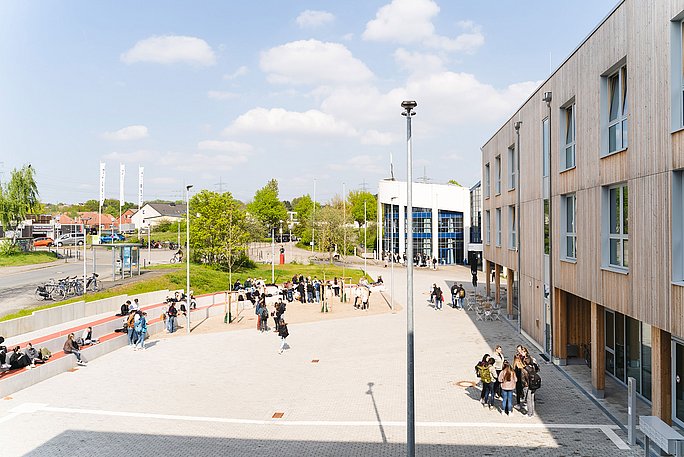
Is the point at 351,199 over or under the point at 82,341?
over

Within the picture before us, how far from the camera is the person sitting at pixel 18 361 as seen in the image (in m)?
15.5

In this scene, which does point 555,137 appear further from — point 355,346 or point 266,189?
point 266,189

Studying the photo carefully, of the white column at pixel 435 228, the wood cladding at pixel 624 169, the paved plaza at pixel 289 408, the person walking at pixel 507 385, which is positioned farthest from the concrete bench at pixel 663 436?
the white column at pixel 435 228

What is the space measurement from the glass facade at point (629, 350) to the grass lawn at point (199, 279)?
875 inches

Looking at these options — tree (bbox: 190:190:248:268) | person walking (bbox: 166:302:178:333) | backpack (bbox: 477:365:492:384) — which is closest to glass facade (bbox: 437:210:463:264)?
tree (bbox: 190:190:248:268)

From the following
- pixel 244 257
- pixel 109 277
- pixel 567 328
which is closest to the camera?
pixel 567 328

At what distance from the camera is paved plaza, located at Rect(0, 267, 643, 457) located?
11.0m

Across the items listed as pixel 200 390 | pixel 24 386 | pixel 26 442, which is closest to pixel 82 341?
pixel 24 386

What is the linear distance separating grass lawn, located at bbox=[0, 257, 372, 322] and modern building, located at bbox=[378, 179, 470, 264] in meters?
12.1

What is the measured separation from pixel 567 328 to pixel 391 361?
594cm

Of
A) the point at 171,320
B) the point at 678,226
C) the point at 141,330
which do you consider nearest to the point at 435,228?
the point at 171,320

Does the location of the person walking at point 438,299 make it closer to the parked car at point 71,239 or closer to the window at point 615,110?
the window at point 615,110

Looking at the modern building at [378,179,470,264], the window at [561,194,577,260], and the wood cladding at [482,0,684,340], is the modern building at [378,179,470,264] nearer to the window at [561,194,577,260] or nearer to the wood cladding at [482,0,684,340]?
the wood cladding at [482,0,684,340]

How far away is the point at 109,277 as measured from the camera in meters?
39.1
